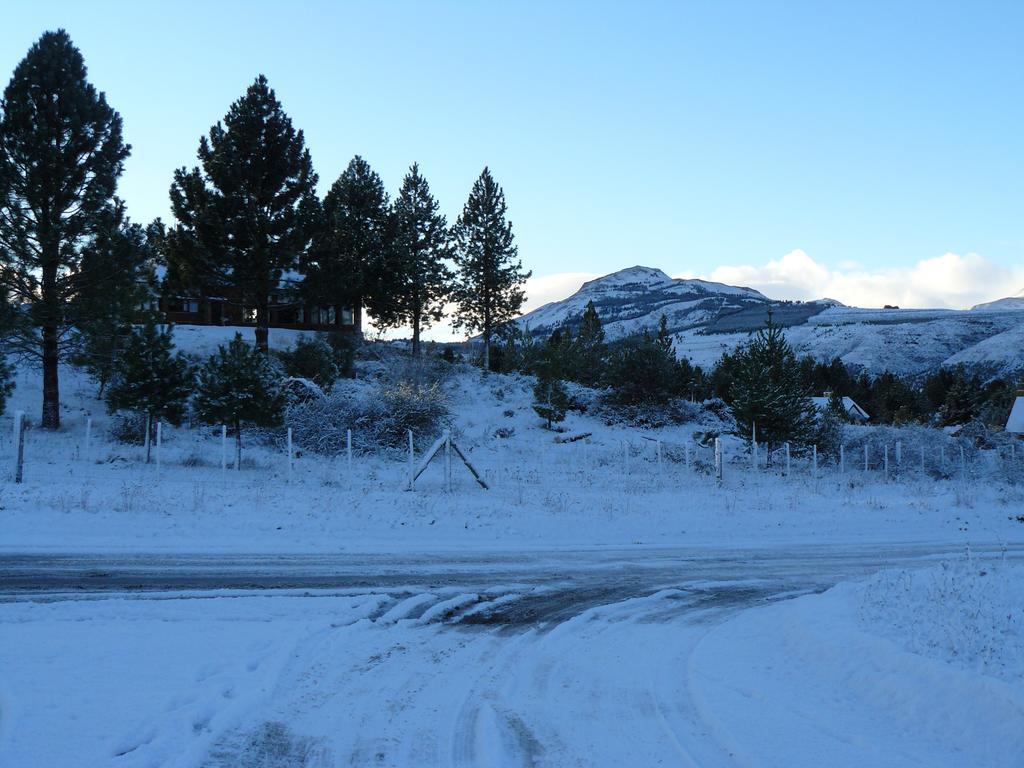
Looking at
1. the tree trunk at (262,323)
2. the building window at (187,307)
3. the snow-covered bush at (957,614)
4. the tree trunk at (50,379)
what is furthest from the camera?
the building window at (187,307)

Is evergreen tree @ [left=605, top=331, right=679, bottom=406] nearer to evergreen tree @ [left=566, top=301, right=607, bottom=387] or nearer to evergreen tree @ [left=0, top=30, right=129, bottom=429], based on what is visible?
evergreen tree @ [left=566, top=301, right=607, bottom=387]

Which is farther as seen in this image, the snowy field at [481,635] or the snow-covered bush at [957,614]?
the snow-covered bush at [957,614]

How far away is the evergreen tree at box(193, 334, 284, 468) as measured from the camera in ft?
73.4

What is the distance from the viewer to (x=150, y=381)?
22969 mm

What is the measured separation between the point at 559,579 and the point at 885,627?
4822mm

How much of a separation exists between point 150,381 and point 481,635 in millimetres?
18894

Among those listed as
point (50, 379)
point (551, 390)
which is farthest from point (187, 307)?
point (551, 390)

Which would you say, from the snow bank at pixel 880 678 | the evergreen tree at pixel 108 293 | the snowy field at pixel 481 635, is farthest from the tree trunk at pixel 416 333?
the snow bank at pixel 880 678

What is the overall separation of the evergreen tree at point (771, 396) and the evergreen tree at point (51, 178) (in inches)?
1032

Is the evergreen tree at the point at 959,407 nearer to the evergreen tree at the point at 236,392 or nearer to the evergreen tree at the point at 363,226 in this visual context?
the evergreen tree at the point at 363,226

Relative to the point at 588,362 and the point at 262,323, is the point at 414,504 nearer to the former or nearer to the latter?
the point at 262,323

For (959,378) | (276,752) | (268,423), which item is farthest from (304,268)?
(959,378)

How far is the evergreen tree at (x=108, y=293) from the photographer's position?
25.2 m

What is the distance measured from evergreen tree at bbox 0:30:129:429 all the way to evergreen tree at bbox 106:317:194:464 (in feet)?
14.1
